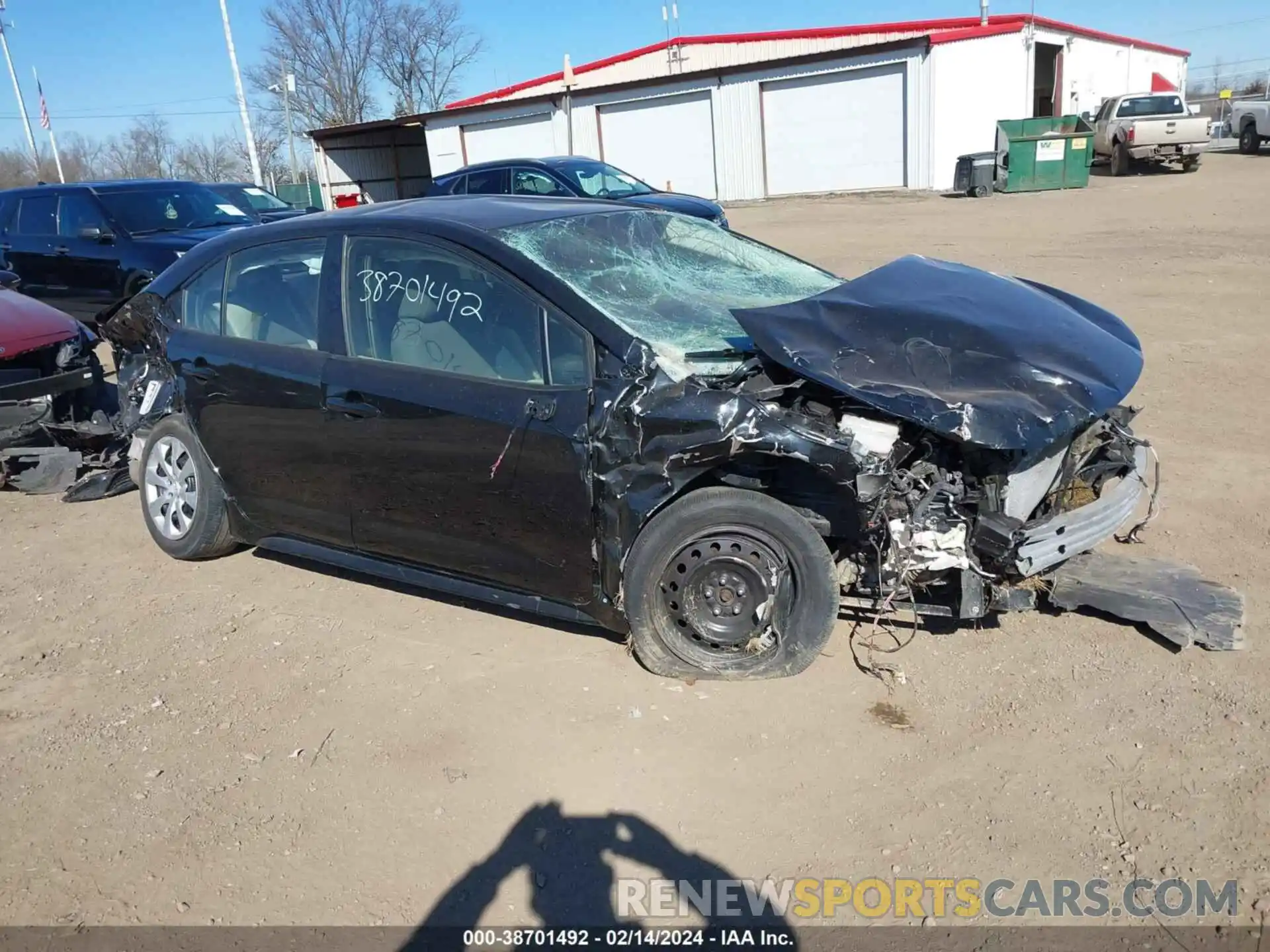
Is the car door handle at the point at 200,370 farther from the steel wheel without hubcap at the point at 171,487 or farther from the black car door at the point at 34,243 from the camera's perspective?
the black car door at the point at 34,243

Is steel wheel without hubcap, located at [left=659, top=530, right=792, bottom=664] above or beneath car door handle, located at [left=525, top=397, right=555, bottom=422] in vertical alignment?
beneath

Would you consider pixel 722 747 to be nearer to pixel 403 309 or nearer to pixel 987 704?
pixel 987 704

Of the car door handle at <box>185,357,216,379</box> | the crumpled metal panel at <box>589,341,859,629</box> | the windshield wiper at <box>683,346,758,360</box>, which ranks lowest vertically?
the crumpled metal panel at <box>589,341,859,629</box>

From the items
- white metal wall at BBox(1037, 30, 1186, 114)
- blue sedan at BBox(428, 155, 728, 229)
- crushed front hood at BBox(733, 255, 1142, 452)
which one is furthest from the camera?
white metal wall at BBox(1037, 30, 1186, 114)

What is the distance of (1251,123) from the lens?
27.7 meters

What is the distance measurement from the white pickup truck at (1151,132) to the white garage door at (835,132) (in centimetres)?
490

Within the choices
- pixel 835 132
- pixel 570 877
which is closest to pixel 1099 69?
pixel 835 132

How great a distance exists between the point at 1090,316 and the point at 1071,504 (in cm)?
90

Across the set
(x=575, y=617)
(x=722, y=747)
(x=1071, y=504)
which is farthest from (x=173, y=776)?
(x=1071, y=504)

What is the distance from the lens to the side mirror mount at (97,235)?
10703mm

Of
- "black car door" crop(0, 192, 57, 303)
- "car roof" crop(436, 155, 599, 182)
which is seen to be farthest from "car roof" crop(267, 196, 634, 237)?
"car roof" crop(436, 155, 599, 182)

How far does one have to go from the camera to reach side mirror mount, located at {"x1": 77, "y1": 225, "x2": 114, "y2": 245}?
35.1 feet

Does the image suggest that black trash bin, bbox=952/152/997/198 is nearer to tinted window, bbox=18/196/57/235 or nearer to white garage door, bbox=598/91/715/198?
white garage door, bbox=598/91/715/198

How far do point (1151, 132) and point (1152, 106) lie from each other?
1.37 meters
